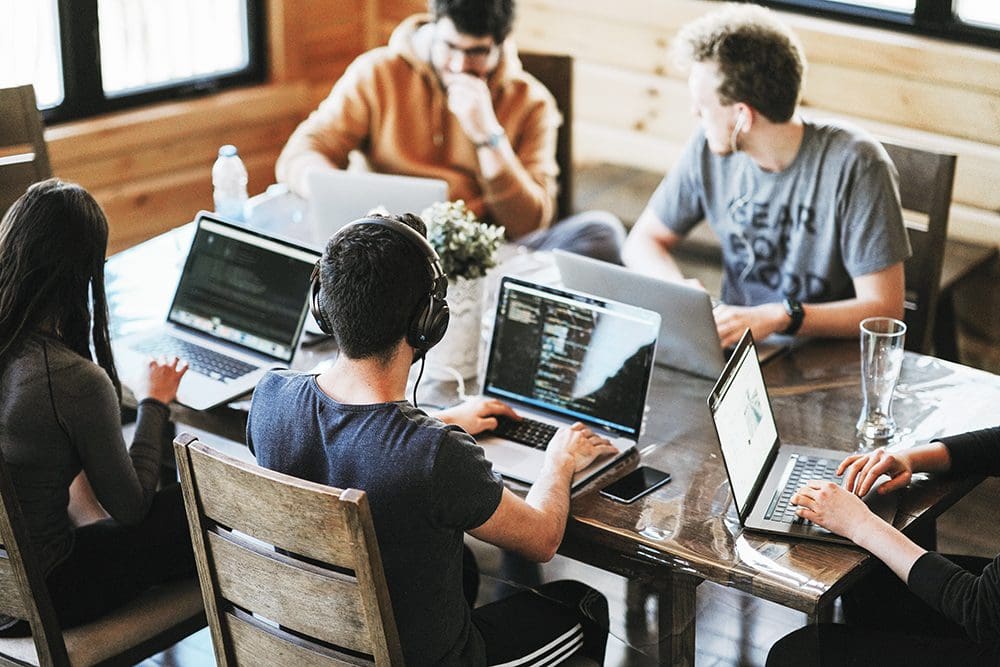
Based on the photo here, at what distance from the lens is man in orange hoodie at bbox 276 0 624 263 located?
327 centimetres

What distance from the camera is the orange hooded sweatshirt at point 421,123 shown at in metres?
3.40

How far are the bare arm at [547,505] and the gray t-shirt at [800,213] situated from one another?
33.4 inches

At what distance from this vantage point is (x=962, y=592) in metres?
1.79

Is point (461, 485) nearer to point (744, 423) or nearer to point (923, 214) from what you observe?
point (744, 423)

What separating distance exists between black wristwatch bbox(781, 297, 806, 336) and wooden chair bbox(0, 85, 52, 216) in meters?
1.69

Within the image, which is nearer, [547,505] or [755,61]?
[547,505]

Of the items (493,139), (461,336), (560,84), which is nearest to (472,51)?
(493,139)

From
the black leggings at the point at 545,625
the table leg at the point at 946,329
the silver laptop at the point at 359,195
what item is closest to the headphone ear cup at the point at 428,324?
the black leggings at the point at 545,625

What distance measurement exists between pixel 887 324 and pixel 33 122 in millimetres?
1946

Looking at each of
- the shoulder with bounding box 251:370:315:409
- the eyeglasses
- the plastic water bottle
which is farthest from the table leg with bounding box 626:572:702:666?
the eyeglasses

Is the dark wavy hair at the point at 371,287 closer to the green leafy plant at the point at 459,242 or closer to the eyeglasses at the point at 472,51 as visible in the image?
the green leafy plant at the point at 459,242

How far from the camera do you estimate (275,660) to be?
1757mm

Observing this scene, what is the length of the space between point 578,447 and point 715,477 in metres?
0.23

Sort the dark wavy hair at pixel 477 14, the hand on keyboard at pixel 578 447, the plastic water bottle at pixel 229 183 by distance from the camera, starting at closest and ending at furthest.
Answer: the hand on keyboard at pixel 578 447
the plastic water bottle at pixel 229 183
the dark wavy hair at pixel 477 14
